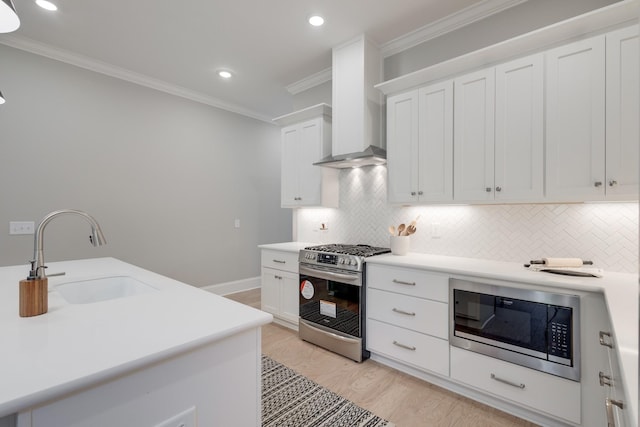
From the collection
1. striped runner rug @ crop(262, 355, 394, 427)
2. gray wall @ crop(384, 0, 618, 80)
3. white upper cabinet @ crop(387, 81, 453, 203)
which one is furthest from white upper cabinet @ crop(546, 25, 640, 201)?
striped runner rug @ crop(262, 355, 394, 427)

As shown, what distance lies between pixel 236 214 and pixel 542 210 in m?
3.88

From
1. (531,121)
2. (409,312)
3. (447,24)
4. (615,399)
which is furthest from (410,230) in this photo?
(447,24)

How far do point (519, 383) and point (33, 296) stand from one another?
253 centimetres

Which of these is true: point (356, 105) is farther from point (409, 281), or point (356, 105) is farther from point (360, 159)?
point (409, 281)

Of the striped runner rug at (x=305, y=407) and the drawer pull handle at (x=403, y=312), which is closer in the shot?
the striped runner rug at (x=305, y=407)

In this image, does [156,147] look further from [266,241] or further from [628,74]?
[628,74]

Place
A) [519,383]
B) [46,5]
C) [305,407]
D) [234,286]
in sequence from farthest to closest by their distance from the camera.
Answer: [234,286], [46,5], [305,407], [519,383]

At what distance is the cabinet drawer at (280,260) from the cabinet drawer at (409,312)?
0.93 metres

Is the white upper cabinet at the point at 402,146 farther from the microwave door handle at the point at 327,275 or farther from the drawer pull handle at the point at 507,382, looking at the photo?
the drawer pull handle at the point at 507,382

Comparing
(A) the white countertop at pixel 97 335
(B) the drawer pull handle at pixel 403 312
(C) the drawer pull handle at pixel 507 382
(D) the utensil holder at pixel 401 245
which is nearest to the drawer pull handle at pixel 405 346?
(B) the drawer pull handle at pixel 403 312

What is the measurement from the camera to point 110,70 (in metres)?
3.43

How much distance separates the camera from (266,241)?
521 centimetres

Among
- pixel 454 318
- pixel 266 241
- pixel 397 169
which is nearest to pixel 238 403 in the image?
pixel 454 318

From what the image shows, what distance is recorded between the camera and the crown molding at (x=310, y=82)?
3.61m
